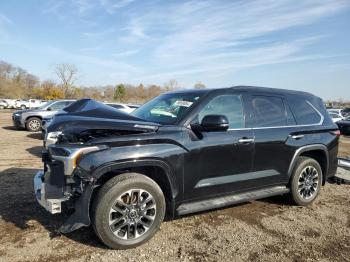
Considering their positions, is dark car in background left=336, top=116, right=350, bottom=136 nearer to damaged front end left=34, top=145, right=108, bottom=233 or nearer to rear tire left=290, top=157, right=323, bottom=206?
rear tire left=290, top=157, right=323, bottom=206

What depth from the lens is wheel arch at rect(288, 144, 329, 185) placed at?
212 inches

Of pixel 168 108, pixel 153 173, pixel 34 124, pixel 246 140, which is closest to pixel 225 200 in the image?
pixel 246 140

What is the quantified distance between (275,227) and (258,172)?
2.57ft

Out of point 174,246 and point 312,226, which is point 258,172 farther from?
point 174,246

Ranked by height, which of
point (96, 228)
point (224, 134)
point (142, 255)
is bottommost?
point (142, 255)

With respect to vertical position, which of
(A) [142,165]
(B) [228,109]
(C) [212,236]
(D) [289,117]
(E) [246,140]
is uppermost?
(B) [228,109]

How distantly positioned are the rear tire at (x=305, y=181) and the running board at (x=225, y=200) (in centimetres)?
23

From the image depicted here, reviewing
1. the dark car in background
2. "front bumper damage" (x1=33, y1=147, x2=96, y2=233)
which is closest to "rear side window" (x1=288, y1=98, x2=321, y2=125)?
"front bumper damage" (x1=33, y1=147, x2=96, y2=233)

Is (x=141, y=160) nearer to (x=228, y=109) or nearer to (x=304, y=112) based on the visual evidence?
(x=228, y=109)

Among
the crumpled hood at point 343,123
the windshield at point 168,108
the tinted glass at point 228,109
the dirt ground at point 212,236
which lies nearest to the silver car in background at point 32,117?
the dirt ground at point 212,236

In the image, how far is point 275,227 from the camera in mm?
4750

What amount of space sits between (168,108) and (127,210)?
5.21ft

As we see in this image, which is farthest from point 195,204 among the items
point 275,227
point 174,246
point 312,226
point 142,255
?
point 312,226

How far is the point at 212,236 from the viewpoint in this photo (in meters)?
4.34
